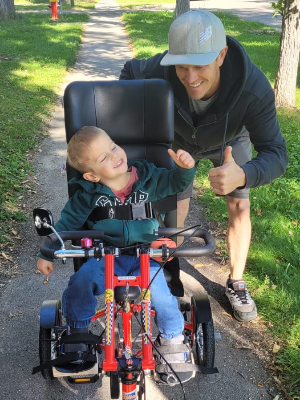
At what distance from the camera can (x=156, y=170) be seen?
2766 mm

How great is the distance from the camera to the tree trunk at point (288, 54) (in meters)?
7.50

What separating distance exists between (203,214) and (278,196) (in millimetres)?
823

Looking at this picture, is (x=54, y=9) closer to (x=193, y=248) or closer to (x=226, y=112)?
(x=226, y=112)

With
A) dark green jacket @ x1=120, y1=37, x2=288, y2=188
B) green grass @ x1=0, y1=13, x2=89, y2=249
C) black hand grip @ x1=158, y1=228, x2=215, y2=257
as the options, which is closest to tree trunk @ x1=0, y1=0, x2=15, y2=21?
green grass @ x1=0, y1=13, x2=89, y2=249

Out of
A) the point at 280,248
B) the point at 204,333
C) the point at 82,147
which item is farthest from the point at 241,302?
the point at 82,147

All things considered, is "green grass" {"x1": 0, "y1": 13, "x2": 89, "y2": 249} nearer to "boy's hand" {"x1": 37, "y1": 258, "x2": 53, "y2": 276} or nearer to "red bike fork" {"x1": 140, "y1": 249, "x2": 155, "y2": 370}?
"boy's hand" {"x1": 37, "y1": 258, "x2": 53, "y2": 276}

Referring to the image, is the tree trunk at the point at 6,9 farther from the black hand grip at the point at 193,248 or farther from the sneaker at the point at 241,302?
the black hand grip at the point at 193,248

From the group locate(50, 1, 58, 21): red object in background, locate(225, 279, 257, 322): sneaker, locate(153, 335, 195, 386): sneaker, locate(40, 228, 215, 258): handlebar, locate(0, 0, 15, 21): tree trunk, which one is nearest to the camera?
locate(40, 228, 215, 258): handlebar

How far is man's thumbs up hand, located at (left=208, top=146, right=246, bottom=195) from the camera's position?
2275 millimetres

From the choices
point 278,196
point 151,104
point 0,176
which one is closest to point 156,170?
point 151,104

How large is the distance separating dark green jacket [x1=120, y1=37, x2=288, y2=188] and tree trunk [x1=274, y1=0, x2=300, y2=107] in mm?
5142

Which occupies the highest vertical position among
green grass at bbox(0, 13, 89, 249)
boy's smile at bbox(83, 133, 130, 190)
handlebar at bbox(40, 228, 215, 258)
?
boy's smile at bbox(83, 133, 130, 190)

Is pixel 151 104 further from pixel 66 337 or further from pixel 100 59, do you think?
pixel 100 59

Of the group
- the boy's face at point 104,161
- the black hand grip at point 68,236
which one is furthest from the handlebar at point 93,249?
the boy's face at point 104,161
